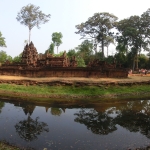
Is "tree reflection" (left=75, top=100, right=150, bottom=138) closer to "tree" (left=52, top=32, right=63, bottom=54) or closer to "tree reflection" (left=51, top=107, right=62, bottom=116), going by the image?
"tree reflection" (left=51, top=107, right=62, bottom=116)

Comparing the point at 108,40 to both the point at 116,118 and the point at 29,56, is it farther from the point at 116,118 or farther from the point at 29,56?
the point at 116,118

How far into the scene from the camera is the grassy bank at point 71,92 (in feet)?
53.6

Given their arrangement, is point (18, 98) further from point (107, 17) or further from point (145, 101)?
point (107, 17)

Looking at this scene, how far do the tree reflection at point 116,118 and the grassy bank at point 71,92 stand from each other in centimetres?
268

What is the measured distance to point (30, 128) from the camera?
936cm

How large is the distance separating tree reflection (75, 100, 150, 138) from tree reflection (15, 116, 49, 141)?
2.23m

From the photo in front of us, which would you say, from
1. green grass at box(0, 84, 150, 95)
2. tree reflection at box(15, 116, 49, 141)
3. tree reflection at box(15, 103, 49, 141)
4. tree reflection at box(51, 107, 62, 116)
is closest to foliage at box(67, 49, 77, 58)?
green grass at box(0, 84, 150, 95)

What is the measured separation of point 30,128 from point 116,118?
5.06m

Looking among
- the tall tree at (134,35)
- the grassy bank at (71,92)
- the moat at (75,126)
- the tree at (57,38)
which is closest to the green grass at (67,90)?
the grassy bank at (71,92)

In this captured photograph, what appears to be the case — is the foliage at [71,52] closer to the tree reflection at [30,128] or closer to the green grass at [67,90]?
the green grass at [67,90]

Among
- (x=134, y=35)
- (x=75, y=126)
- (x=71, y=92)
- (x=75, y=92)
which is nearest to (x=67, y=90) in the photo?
(x=71, y=92)

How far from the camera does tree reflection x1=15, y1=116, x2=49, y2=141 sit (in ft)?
27.6

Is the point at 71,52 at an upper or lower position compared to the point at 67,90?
upper

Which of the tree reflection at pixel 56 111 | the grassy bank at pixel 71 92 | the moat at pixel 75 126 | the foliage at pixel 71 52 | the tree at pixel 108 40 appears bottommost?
the moat at pixel 75 126
